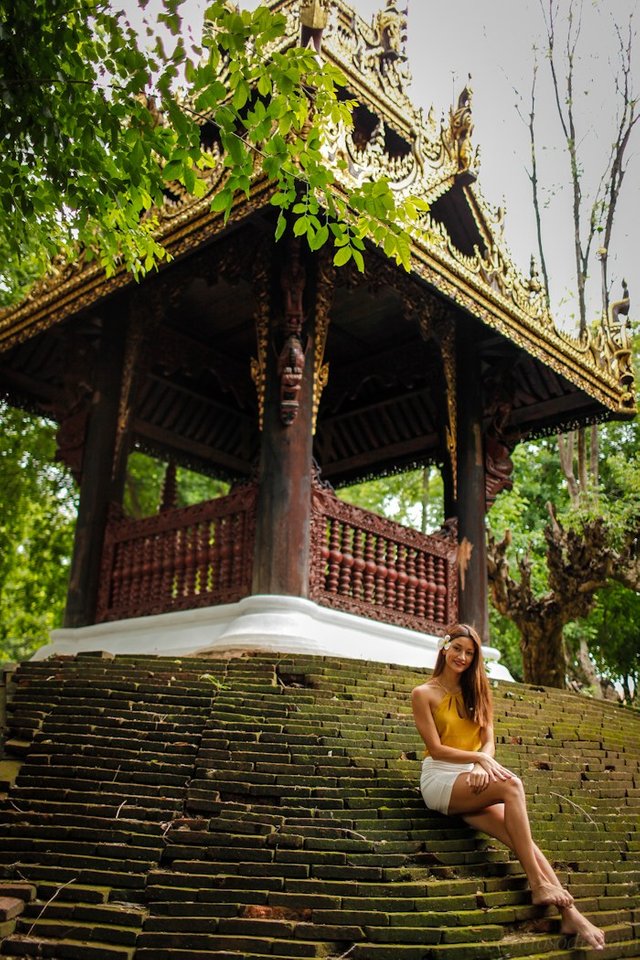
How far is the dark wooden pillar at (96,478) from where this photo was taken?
905cm

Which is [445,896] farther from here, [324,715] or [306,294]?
[306,294]

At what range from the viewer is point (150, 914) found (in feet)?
12.5

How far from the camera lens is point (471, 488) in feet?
31.9

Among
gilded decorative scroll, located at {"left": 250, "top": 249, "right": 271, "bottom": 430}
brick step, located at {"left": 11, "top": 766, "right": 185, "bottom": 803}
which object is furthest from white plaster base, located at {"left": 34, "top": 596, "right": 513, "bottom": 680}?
brick step, located at {"left": 11, "top": 766, "right": 185, "bottom": 803}

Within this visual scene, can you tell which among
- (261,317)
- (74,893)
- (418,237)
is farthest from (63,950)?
(418,237)

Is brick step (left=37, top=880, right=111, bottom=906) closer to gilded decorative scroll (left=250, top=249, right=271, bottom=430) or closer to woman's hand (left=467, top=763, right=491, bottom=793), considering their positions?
woman's hand (left=467, top=763, right=491, bottom=793)

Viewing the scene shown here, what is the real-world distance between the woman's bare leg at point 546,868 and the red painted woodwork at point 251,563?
3510 mm

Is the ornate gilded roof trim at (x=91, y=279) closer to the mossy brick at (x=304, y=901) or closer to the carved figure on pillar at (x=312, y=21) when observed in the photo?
the carved figure on pillar at (x=312, y=21)

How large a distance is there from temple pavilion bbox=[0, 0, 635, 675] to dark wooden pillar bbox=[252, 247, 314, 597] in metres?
0.02

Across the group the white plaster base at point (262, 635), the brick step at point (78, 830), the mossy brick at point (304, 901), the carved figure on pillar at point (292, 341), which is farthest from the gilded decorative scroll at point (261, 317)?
the mossy brick at point (304, 901)

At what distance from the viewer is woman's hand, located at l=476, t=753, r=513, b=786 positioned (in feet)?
14.1

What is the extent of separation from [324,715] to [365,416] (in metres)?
7.24

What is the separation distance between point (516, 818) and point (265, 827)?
1.14m

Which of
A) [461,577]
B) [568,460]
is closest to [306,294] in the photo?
[461,577]
